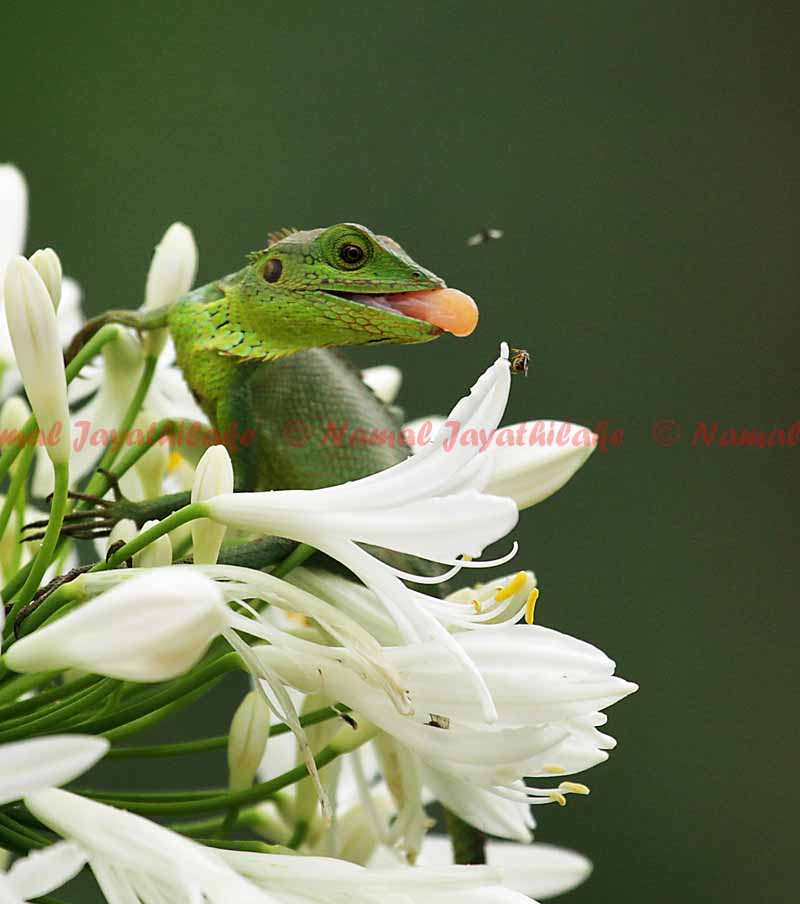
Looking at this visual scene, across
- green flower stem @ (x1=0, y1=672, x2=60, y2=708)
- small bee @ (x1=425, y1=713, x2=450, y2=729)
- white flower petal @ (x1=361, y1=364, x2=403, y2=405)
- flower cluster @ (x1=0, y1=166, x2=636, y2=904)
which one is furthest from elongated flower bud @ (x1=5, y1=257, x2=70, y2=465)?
white flower petal @ (x1=361, y1=364, x2=403, y2=405)

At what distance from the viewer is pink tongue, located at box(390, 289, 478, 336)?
2.26 ft

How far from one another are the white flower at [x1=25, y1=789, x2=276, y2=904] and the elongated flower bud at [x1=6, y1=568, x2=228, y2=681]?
0.26 feet

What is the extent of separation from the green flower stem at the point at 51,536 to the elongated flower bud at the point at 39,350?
0.04 ft

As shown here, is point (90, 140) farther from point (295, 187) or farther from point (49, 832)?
point (49, 832)

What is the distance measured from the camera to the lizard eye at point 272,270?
787 millimetres

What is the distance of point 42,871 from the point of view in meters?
0.52

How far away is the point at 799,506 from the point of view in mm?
2592

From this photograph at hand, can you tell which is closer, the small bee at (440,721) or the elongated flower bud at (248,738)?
the small bee at (440,721)

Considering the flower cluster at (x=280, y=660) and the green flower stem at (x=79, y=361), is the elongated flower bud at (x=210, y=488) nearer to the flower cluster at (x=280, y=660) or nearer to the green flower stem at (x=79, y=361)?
the flower cluster at (x=280, y=660)

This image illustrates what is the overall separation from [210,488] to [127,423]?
192 millimetres

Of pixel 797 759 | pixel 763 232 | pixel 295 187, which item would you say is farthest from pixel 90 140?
pixel 797 759

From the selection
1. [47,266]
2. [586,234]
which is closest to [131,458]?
[47,266]

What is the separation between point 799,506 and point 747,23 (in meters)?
1.00

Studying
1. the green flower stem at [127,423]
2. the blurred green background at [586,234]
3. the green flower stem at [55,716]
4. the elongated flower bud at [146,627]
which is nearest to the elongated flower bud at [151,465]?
the green flower stem at [127,423]
